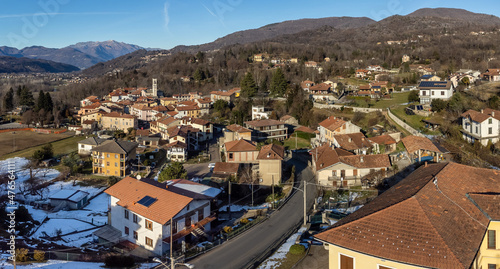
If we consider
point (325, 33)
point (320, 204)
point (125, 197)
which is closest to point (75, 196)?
point (125, 197)

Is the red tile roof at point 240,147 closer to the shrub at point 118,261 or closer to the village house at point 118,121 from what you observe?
the shrub at point 118,261

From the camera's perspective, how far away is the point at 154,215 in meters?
14.8

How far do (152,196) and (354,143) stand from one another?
16.3m

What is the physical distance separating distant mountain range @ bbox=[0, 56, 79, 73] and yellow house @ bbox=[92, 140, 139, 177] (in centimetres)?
16242

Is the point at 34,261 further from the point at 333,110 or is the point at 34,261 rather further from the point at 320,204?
the point at 333,110

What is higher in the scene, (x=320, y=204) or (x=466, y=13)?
(x=466, y=13)

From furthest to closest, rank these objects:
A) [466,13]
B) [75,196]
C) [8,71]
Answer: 1. [466,13]
2. [8,71]
3. [75,196]

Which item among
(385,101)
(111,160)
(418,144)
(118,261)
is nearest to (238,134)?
(111,160)

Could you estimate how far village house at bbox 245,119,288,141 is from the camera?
35.0 metres

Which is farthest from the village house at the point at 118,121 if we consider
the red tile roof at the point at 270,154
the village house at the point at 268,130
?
the red tile roof at the point at 270,154

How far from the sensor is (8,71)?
162 m

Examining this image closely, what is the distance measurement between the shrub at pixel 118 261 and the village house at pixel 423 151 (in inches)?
675

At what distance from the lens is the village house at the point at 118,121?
47.2 meters

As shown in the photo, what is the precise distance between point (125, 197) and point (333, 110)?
2616 cm
